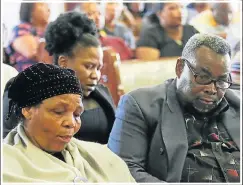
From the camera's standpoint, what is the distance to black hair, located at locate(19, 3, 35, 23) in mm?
3250

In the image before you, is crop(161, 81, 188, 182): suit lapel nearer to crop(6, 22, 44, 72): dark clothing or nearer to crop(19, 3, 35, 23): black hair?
crop(6, 22, 44, 72): dark clothing

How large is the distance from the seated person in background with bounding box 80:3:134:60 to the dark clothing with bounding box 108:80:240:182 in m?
1.68

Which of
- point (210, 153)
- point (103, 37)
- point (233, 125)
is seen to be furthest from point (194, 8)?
point (210, 153)

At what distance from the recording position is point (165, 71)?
9.14 ft

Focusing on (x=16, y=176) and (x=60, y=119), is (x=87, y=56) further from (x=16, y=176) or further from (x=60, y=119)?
(x=16, y=176)

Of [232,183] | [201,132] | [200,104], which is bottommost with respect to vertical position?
[232,183]

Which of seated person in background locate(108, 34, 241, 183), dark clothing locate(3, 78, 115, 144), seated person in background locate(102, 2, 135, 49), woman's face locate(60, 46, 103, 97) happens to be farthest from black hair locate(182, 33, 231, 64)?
seated person in background locate(102, 2, 135, 49)

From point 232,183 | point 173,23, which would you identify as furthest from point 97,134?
point 173,23

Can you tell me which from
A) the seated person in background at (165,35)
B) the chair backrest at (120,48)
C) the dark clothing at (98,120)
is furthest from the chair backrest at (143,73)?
the chair backrest at (120,48)

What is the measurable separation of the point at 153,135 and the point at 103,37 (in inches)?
73.9

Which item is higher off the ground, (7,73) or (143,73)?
(7,73)

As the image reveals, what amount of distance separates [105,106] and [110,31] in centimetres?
204

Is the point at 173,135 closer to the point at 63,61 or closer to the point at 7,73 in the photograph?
the point at 63,61

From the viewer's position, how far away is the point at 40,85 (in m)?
1.43
